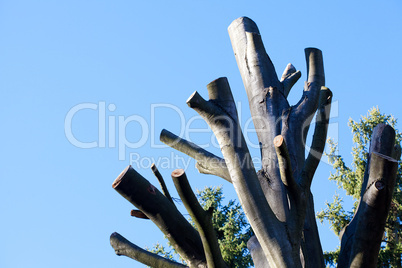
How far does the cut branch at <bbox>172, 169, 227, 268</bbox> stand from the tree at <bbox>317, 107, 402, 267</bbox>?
6471 millimetres

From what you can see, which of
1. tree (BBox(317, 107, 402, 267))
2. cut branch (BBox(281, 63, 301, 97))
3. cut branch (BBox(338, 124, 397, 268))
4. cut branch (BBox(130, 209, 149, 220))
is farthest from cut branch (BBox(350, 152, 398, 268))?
tree (BBox(317, 107, 402, 267))

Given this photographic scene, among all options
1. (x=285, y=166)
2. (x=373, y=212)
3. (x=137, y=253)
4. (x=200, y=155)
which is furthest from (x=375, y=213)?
(x=137, y=253)

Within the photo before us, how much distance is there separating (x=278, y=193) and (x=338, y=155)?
782 cm

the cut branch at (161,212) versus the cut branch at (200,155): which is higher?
the cut branch at (200,155)

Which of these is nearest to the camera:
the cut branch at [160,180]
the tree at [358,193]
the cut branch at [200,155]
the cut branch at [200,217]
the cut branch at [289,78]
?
the cut branch at [200,217]

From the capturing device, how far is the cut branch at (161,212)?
3027 millimetres

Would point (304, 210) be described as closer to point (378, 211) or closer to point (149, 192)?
point (378, 211)

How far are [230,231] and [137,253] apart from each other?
7.53 metres

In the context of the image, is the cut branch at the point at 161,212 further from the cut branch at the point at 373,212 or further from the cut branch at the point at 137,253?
the cut branch at the point at 373,212

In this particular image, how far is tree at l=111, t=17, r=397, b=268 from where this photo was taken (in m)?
2.96

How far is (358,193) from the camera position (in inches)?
390

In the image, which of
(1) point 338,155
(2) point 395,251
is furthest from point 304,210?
(1) point 338,155

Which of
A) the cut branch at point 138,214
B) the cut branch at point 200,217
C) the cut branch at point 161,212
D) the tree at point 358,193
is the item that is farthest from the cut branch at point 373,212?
the tree at point 358,193

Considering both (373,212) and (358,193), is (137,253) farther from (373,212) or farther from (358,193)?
(358,193)
